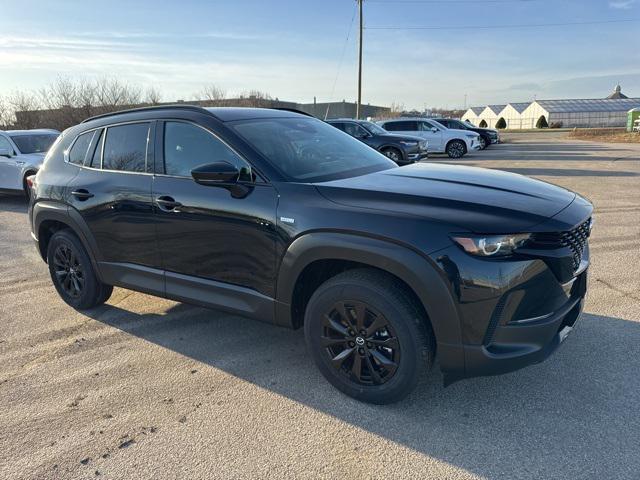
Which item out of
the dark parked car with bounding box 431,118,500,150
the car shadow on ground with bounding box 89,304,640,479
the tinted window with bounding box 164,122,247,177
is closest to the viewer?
the car shadow on ground with bounding box 89,304,640,479

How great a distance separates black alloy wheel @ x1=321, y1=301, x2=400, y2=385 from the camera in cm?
291

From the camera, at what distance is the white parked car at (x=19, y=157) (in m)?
10.8

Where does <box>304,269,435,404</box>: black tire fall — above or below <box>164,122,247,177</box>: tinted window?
below

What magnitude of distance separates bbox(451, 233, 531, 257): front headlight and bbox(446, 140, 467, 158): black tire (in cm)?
1925

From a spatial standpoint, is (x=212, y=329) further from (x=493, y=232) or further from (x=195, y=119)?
(x=493, y=232)

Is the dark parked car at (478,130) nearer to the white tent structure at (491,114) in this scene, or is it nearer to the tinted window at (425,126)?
the tinted window at (425,126)

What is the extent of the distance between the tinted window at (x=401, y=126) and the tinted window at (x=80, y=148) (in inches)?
709

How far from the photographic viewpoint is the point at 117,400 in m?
3.24

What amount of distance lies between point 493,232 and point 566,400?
4.26 ft

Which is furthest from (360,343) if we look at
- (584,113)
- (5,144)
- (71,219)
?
(584,113)

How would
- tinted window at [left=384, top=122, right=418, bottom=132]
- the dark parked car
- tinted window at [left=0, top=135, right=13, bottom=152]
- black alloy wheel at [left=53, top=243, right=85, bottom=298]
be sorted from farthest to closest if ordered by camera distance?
the dark parked car < tinted window at [left=384, top=122, right=418, bottom=132] < tinted window at [left=0, top=135, right=13, bottom=152] < black alloy wheel at [left=53, top=243, right=85, bottom=298]

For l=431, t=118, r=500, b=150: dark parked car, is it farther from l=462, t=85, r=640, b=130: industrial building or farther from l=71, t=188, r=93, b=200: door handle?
l=462, t=85, r=640, b=130: industrial building

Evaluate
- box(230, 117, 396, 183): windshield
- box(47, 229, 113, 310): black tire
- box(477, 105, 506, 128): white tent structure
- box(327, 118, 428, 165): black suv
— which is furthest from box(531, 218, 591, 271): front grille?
box(477, 105, 506, 128): white tent structure

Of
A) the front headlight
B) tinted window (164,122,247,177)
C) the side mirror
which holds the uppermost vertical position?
tinted window (164,122,247,177)
